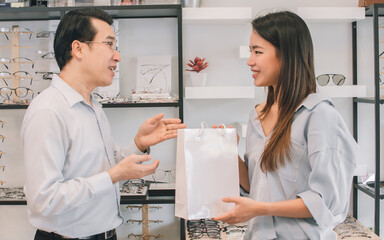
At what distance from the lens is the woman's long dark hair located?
1.45m

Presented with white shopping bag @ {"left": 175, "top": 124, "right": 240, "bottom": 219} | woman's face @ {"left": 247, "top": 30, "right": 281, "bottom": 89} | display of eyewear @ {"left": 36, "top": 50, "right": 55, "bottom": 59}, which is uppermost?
display of eyewear @ {"left": 36, "top": 50, "right": 55, "bottom": 59}

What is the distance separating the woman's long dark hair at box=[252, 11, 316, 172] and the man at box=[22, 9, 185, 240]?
1.68 ft

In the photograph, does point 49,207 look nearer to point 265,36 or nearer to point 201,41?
point 265,36

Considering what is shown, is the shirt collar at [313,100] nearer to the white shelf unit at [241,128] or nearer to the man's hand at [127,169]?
the man's hand at [127,169]

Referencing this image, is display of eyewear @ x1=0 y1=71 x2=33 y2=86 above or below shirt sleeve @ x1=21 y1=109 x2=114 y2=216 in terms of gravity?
above

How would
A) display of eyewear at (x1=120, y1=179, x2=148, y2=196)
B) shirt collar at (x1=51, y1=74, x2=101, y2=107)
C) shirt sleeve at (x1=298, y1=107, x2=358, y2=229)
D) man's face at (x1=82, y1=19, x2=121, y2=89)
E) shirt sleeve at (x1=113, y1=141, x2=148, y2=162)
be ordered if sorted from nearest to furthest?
shirt sleeve at (x1=298, y1=107, x2=358, y2=229), shirt collar at (x1=51, y1=74, x2=101, y2=107), man's face at (x1=82, y1=19, x2=121, y2=89), shirt sleeve at (x1=113, y1=141, x2=148, y2=162), display of eyewear at (x1=120, y1=179, x2=148, y2=196)

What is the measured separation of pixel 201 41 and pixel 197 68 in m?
0.29

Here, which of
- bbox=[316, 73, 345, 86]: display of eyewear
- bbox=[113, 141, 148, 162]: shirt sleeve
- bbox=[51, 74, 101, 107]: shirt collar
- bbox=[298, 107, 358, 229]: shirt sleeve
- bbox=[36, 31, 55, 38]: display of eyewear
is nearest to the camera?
bbox=[298, 107, 358, 229]: shirt sleeve

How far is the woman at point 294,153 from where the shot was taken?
135cm

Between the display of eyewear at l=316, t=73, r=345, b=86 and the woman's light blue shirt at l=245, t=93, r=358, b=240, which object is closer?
the woman's light blue shirt at l=245, t=93, r=358, b=240

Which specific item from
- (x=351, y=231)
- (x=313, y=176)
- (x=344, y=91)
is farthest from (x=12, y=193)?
(x=344, y=91)

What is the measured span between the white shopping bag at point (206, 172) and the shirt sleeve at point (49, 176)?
33 centimetres

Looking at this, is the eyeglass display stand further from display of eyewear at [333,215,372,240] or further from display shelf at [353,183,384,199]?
display shelf at [353,183,384,199]

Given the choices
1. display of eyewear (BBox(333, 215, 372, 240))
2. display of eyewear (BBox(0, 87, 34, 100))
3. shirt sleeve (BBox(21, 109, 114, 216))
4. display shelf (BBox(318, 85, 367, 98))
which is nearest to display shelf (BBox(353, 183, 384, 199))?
display of eyewear (BBox(333, 215, 372, 240))
